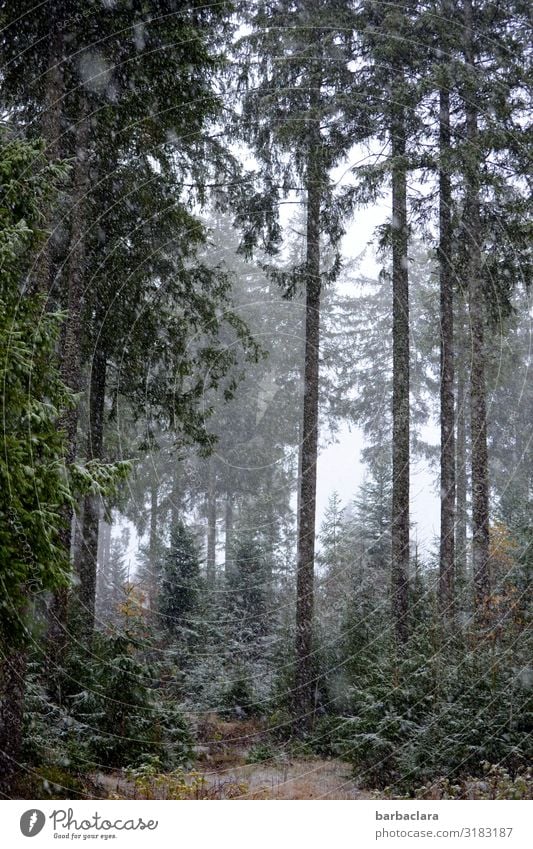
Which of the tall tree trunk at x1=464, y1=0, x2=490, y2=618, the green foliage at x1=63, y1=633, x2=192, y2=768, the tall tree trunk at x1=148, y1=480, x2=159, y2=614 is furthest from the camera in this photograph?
the tall tree trunk at x1=148, y1=480, x2=159, y2=614

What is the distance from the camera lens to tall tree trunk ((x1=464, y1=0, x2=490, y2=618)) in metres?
11.8

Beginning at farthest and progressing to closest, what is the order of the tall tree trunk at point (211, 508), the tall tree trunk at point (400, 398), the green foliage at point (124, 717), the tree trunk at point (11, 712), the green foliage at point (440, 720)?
the tall tree trunk at point (211, 508)
the tall tree trunk at point (400, 398)
the green foliage at point (124, 717)
the green foliage at point (440, 720)
the tree trunk at point (11, 712)

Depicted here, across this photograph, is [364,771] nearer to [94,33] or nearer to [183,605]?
→ [183,605]

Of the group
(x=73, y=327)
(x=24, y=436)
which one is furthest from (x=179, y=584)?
(x=24, y=436)

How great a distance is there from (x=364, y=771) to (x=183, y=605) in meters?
9.26

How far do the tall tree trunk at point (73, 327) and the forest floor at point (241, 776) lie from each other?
259 cm

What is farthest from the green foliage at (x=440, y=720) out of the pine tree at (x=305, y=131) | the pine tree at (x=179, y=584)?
the pine tree at (x=179, y=584)

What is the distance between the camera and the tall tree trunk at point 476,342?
11820 millimetres

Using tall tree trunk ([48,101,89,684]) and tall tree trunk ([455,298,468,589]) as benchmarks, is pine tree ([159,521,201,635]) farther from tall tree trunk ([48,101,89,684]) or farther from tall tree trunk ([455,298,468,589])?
tall tree trunk ([455,298,468,589])

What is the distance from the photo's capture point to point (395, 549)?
12539mm

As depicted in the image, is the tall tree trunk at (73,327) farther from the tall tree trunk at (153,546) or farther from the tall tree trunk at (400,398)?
the tall tree trunk at (153,546)

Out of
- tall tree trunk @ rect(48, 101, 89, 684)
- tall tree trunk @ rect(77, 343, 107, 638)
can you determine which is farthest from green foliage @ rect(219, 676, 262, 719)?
tall tree trunk @ rect(48, 101, 89, 684)

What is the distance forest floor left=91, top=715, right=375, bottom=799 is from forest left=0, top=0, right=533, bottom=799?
0.06 metres

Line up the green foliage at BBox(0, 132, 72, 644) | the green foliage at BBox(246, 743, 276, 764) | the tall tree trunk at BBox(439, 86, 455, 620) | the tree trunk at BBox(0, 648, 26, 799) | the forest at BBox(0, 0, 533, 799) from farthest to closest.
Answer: the tall tree trunk at BBox(439, 86, 455, 620) < the green foliage at BBox(246, 743, 276, 764) < the forest at BBox(0, 0, 533, 799) < the tree trunk at BBox(0, 648, 26, 799) < the green foliage at BBox(0, 132, 72, 644)
